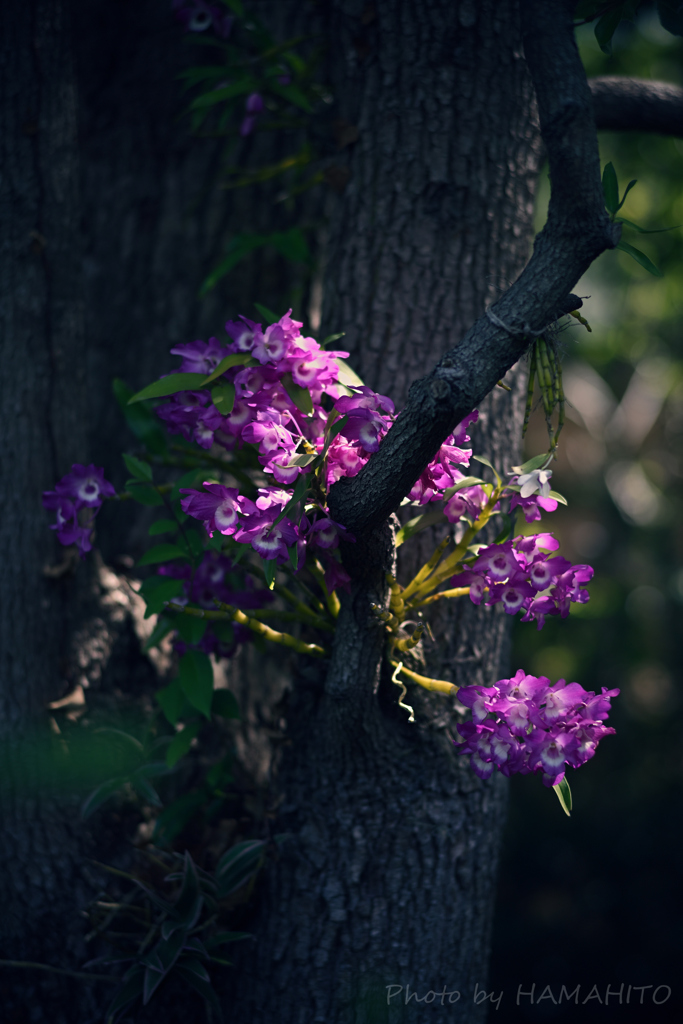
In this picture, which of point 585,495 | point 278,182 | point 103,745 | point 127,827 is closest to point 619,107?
point 278,182

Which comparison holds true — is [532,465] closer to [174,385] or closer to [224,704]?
[174,385]

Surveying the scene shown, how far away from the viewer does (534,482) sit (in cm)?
101

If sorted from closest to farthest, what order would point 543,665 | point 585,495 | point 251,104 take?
point 251,104
point 543,665
point 585,495

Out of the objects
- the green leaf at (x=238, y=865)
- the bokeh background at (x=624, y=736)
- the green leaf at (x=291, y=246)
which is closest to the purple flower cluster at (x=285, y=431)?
the green leaf at (x=291, y=246)

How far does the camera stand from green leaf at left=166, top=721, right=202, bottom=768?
4.54 ft

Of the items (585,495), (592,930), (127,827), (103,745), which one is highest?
(585,495)

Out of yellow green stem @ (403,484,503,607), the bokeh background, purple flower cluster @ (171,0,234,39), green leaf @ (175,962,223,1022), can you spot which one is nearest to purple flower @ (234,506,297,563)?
yellow green stem @ (403,484,503,607)

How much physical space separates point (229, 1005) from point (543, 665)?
421 cm

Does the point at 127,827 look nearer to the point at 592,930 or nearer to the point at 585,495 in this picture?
the point at 592,930

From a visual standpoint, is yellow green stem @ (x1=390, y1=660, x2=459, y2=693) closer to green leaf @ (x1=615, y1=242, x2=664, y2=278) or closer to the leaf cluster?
the leaf cluster

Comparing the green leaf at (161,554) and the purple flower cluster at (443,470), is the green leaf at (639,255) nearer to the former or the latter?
the purple flower cluster at (443,470)

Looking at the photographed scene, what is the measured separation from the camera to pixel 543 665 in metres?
5.21

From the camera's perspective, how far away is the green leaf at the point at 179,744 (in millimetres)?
1383

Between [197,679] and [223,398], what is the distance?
0.60 meters
